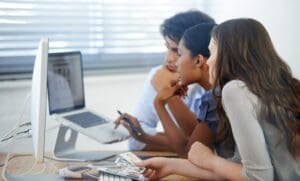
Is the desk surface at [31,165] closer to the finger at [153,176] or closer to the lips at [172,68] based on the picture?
the finger at [153,176]

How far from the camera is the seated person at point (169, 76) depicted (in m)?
1.94

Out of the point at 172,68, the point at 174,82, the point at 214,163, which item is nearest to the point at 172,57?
the point at 172,68

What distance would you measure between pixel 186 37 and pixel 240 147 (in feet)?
2.17

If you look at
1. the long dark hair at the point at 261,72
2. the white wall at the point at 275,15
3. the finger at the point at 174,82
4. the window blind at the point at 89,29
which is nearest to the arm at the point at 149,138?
the finger at the point at 174,82

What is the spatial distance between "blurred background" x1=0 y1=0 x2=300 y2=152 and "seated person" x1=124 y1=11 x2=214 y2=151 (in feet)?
1.61

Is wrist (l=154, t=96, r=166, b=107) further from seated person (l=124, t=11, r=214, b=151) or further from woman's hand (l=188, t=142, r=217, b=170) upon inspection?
woman's hand (l=188, t=142, r=217, b=170)

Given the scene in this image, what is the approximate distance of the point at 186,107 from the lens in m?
1.86

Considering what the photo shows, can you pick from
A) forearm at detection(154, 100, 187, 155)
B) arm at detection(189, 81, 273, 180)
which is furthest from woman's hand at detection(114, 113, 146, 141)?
arm at detection(189, 81, 273, 180)

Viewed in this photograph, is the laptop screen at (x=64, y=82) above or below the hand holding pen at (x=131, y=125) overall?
above

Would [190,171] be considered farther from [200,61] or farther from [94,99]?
[94,99]

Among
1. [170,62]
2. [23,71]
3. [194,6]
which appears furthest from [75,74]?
[194,6]

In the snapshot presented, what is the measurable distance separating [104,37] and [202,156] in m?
1.38

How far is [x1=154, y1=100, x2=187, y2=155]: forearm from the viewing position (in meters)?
1.74

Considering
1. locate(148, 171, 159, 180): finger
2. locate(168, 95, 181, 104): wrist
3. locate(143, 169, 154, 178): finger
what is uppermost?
locate(168, 95, 181, 104): wrist
